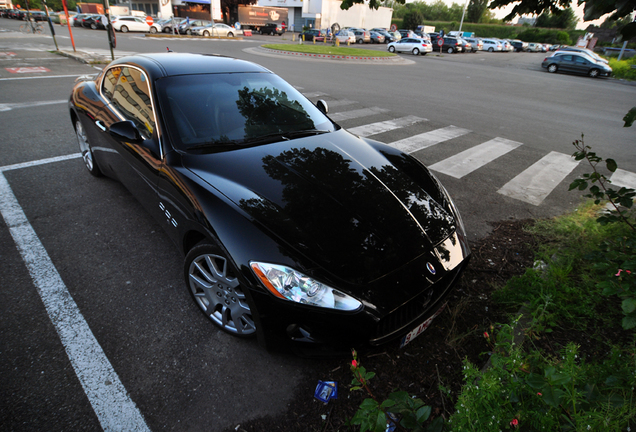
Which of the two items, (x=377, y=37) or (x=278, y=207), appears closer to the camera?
(x=278, y=207)

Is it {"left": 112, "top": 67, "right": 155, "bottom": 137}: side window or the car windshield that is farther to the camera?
{"left": 112, "top": 67, "right": 155, "bottom": 137}: side window

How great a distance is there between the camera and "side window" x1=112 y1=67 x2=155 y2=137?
310 cm

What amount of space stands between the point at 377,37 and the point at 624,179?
42342 mm

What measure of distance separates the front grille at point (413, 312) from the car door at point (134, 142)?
2.13 meters

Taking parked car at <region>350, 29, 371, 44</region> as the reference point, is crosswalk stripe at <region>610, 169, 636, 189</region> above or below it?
below

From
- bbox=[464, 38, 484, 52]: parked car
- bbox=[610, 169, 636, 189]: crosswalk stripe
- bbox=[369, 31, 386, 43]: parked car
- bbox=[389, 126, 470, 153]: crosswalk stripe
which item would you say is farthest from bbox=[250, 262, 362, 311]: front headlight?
bbox=[369, 31, 386, 43]: parked car

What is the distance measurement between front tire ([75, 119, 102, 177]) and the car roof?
4.29 ft

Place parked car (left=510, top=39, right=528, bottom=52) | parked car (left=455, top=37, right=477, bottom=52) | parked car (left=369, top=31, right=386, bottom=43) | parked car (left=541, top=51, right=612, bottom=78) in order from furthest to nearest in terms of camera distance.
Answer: parked car (left=510, top=39, right=528, bottom=52), parked car (left=369, top=31, right=386, bottom=43), parked car (left=455, top=37, right=477, bottom=52), parked car (left=541, top=51, right=612, bottom=78)

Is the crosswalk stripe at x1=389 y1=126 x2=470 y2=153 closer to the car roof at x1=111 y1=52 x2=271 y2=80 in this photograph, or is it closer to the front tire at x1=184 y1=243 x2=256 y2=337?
the car roof at x1=111 y1=52 x2=271 y2=80

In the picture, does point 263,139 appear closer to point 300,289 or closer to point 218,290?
point 218,290

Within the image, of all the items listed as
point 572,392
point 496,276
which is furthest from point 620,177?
point 572,392

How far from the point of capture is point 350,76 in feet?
48.8

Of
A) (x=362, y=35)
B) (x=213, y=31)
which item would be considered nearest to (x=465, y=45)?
(x=362, y=35)

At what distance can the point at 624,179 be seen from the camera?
6027 mm
